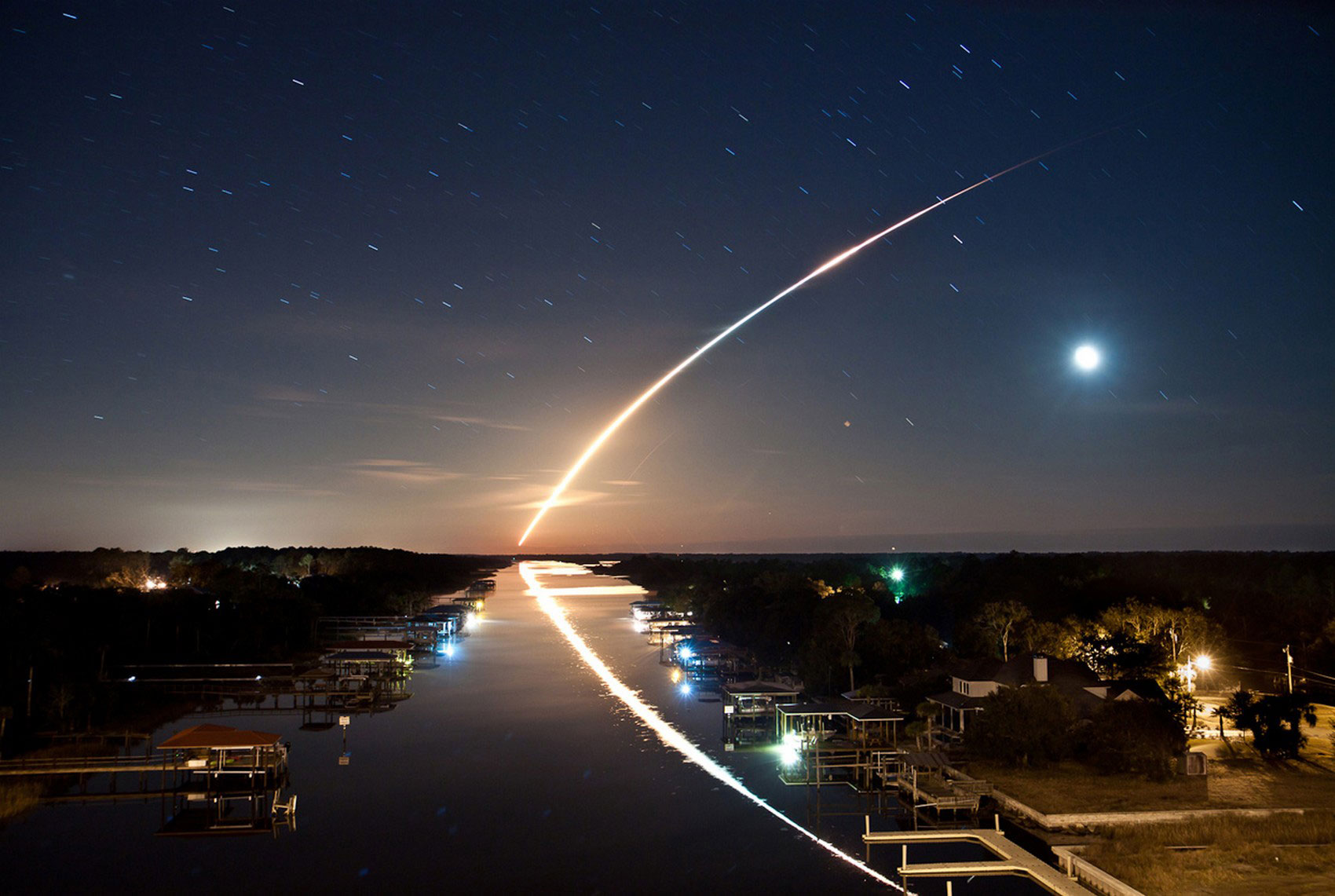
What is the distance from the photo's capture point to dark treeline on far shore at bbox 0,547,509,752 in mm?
45312

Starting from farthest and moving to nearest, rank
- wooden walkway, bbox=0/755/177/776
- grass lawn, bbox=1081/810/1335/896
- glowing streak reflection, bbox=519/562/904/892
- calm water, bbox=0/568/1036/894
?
wooden walkway, bbox=0/755/177/776
glowing streak reflection, bbox=519/562/904/892
calm water, bbox=0/568/1036/894
grass lawn, bbox=1081/810/1335/896

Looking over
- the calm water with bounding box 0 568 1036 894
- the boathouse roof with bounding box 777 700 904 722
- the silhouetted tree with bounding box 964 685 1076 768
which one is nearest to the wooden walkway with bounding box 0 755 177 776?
the calm water with bounding box 0 568 1036 894

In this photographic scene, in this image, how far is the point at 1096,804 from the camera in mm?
29438

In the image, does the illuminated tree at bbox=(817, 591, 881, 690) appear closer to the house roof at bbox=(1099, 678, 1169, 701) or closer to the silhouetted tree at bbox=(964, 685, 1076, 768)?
the house roof at bbox=(1099, 678, 1169, 701)

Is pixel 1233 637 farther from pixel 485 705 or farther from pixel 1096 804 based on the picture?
pixel 485 705

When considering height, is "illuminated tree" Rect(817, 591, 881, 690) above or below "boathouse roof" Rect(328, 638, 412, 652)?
above

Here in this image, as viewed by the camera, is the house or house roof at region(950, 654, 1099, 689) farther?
house roof at region(950, 654, 1099, 689)

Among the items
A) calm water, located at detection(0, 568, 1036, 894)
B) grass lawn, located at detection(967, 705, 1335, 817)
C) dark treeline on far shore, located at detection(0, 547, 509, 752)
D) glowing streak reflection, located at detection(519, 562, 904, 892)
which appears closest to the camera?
calm water, located at detection(0, 568, 1036, 894)

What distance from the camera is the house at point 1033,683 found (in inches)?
1507

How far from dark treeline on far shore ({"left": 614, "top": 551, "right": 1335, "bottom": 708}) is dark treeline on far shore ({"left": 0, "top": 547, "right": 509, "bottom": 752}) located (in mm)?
38292

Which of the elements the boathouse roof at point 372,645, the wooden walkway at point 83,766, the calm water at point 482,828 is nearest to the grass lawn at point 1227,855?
the calm water at point 482,828

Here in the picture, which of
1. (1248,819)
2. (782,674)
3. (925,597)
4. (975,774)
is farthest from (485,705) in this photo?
(925,597)

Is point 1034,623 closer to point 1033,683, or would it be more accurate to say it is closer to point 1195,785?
point 1033,683

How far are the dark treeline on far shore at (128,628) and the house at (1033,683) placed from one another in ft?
132
